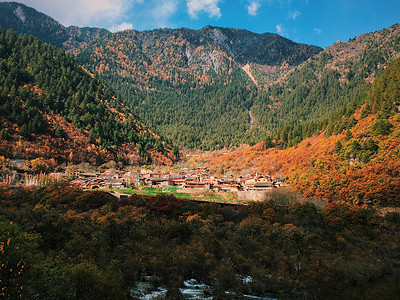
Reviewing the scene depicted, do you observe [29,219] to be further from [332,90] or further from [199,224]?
[332,90]

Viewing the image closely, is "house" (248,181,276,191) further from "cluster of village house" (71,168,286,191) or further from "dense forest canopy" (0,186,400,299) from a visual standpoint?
"dense forest canopy" (0,186,400,299)

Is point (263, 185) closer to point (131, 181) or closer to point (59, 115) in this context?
point (131, 181)

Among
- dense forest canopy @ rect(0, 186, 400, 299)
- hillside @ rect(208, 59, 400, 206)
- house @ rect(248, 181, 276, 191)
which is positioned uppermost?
hillside @ rect(208, 59, 400, 206)

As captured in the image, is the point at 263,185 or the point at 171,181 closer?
the point at 263,185

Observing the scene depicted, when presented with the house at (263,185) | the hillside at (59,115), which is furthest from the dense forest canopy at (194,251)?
the hillside at (59,115)

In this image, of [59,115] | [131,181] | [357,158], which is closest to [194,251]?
[357,158]

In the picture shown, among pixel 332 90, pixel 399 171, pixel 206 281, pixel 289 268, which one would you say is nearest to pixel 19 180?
pixel 206 281

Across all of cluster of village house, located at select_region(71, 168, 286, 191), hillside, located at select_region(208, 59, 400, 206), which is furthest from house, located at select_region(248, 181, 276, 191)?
hillside, located at select_region(208, 59, 400, 206)
